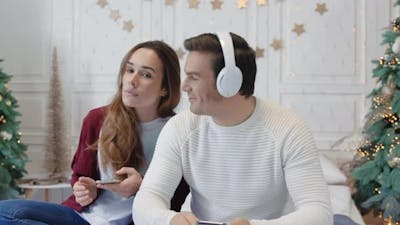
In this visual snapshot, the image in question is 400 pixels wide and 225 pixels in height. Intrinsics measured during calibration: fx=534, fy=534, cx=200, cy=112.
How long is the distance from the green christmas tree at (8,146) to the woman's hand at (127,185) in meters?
2.02

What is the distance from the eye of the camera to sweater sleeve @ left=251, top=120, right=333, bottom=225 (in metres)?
1.27

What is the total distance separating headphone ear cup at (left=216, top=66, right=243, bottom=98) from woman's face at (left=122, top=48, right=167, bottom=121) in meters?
0.51

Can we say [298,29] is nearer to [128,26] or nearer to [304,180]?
[128,26]

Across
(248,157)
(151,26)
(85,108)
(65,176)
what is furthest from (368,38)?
(248,157)

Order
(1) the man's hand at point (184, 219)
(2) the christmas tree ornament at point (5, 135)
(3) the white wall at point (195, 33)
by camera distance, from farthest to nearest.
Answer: (3) the white wall at point (195, 33), (2) the christmas tree ornament at point (5, 135), (1) the man's hand at point (184, 219)

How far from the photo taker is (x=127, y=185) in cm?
161

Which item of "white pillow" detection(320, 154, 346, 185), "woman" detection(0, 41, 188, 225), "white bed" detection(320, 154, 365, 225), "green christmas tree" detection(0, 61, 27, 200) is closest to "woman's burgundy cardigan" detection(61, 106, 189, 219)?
"woman" detection(0, 41, 188, 225)

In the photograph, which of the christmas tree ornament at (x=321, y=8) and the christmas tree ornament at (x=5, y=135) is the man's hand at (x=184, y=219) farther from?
the christmas tree ornament at (x=321, y=8)

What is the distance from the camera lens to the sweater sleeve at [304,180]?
1.27 m

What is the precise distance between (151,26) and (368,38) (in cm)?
155

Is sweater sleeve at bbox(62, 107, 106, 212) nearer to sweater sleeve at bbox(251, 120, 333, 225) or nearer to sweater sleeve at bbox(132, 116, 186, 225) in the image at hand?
sweater sleeve at bbox(132, 116, 186, 225)

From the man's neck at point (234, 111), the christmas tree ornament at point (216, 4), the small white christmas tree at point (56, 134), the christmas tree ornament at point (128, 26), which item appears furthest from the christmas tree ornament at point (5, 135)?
the man's neck at point (234, 111)

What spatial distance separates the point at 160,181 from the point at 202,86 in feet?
0.91

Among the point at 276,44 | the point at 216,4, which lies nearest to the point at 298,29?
the point at 276,44
